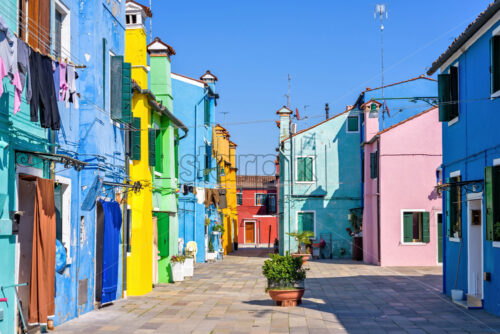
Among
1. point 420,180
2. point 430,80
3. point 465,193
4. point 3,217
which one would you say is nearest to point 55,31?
point 3,217

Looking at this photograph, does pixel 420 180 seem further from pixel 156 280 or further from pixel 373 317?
pixel 373 317

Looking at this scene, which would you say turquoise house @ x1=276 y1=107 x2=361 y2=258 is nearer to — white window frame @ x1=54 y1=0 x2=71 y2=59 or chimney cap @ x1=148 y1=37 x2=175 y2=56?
chimney cap @ x1=148 y1=37 x2=175 y2=56

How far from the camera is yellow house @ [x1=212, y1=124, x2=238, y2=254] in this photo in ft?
141

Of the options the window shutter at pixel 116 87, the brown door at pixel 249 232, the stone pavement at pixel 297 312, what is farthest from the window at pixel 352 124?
the brown door at pixel 249 232

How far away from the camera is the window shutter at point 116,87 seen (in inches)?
611

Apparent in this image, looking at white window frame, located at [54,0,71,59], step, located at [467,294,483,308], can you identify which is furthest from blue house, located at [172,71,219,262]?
white window frame, located at [54,0,71,59]

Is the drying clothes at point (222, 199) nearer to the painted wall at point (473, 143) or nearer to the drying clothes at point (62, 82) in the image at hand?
the painted wall at point (473, 143)

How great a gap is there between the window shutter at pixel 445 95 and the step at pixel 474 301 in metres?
4.54

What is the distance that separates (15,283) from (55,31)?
470cm

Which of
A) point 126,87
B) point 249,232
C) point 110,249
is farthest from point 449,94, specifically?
point 249,232

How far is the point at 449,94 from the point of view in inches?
646

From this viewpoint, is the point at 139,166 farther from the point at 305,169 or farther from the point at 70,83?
the point at 305,169

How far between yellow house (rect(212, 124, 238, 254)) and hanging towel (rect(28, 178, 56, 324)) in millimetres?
28101

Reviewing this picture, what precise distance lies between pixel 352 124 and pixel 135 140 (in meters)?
20.2
